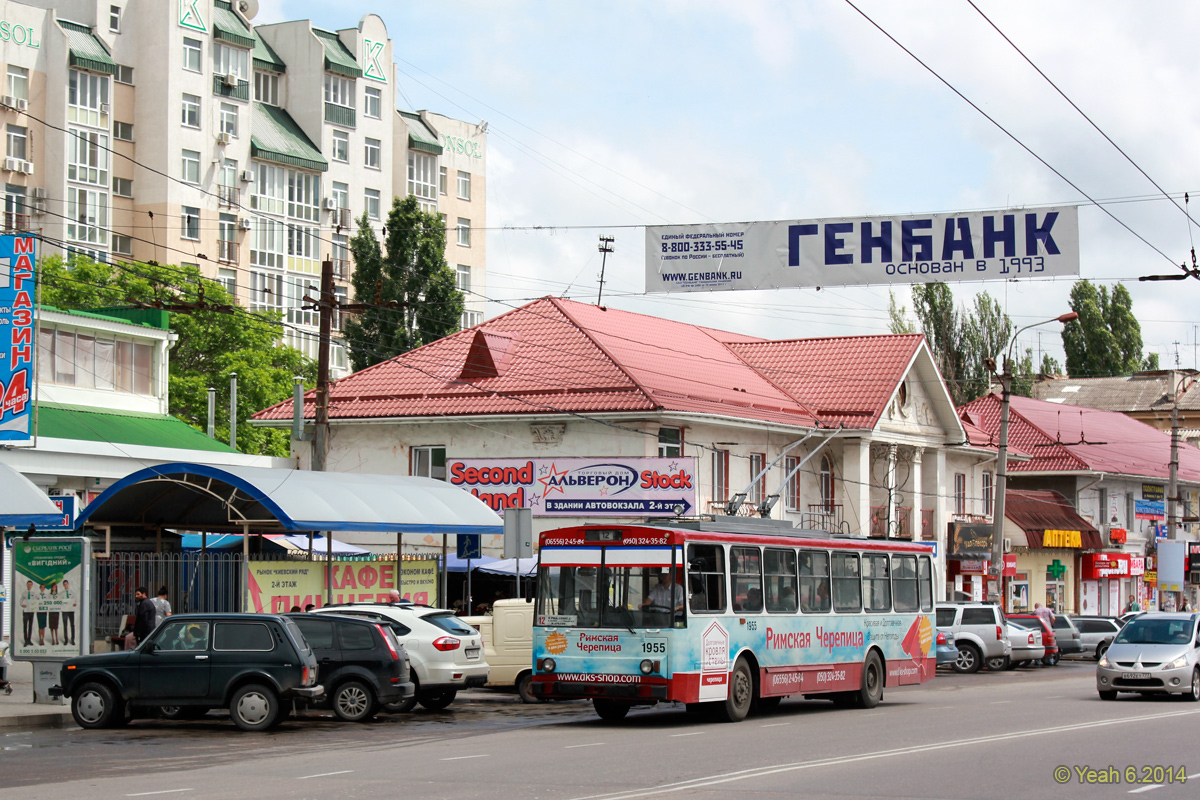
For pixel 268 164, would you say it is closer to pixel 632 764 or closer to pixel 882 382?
pixel 882 382

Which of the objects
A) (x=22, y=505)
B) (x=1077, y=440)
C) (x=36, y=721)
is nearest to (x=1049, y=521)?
(x=1077, y=440)

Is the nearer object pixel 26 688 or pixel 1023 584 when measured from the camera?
pixel 26 688

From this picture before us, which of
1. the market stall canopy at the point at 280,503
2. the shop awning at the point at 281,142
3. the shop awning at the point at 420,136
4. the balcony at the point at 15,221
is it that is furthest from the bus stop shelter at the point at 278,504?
the shop awning at the point at 420,136

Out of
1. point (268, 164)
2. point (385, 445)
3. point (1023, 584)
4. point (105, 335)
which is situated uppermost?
point (268, 164)

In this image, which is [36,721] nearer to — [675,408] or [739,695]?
[739,695]

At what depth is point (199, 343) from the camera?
59438mm

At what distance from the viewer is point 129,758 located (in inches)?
609

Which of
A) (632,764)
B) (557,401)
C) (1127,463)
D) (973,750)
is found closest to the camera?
(632,764)

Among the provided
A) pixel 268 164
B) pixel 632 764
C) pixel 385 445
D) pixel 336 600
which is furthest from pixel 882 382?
pixel 268 164

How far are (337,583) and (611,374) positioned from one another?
39.4ft

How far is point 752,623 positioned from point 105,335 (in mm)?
→ 23804

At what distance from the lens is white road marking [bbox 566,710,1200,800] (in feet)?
39.9

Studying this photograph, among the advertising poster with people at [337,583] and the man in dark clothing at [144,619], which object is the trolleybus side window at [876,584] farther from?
the man in dark clothing at [144,619]

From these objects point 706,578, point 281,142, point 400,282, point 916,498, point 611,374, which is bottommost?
point 706,578
